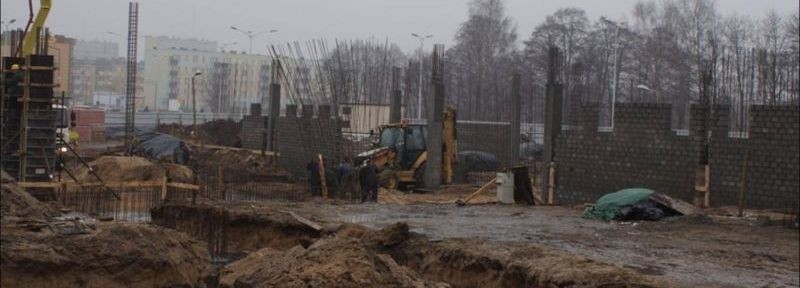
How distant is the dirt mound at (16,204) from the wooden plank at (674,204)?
12047 millimetres

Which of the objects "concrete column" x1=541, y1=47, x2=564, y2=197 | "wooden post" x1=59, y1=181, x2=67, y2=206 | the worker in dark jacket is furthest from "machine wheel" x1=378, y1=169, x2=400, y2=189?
"wooden post" x1=59, y1=181, x2=67, y2=206

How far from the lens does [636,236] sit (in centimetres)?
1344

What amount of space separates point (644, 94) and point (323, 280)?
36692 millimetres

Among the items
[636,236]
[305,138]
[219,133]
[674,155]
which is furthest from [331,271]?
[219,133]

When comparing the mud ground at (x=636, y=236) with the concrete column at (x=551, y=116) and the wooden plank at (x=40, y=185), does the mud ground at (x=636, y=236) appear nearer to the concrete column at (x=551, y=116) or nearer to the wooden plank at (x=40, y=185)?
the concrete column at (x=551, y=116)

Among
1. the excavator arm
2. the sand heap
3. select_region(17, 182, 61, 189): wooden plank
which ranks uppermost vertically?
the excavator arm

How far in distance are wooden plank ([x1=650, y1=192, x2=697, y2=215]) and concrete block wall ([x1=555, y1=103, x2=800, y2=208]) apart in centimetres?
87

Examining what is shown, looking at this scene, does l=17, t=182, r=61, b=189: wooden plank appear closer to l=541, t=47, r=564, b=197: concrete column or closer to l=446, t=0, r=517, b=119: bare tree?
l=541, t=47, r=564, b=197: concrete column

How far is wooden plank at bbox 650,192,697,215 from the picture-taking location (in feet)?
50.5

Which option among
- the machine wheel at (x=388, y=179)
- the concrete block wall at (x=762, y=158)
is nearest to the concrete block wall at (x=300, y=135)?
the machine wheel at (x=388, y=179)

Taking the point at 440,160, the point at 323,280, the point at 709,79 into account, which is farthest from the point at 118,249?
the point at 440,160

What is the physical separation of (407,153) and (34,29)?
34.0 feet

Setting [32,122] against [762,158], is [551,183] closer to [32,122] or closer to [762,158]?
[762,158]

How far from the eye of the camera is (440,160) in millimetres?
23219
